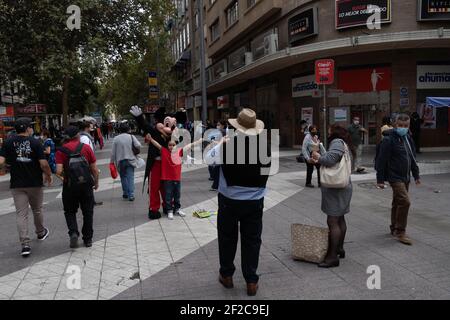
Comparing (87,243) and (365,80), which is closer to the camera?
(87,243)

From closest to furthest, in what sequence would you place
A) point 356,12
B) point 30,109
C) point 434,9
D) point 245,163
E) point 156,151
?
point 245,163, point 156,151, point 434,9, point 356,12, point 30,109

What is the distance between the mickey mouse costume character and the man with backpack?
1.54 metres

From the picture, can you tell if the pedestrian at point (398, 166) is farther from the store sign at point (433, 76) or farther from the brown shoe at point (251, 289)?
the store sign at point (433, 76)

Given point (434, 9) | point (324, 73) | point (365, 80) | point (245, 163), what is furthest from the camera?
point (365, 80)

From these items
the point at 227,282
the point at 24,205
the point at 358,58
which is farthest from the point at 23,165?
the point at 358,58

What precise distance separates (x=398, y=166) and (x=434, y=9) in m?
13.4

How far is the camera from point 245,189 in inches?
159

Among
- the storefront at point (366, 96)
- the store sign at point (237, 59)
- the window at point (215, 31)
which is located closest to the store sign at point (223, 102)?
the store sign at point (237, 59)

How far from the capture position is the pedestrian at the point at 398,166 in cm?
567

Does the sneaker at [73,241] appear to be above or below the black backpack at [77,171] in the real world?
below

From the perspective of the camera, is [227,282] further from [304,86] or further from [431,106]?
[304,86]

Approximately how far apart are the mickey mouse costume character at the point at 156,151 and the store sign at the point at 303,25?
13.0 meters

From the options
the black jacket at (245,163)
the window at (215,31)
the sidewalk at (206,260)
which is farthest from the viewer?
the window at (215,31)

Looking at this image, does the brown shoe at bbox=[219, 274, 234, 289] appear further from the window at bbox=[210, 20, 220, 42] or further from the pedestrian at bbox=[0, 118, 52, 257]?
the window at bbox=[210, 20, 220, 42]
